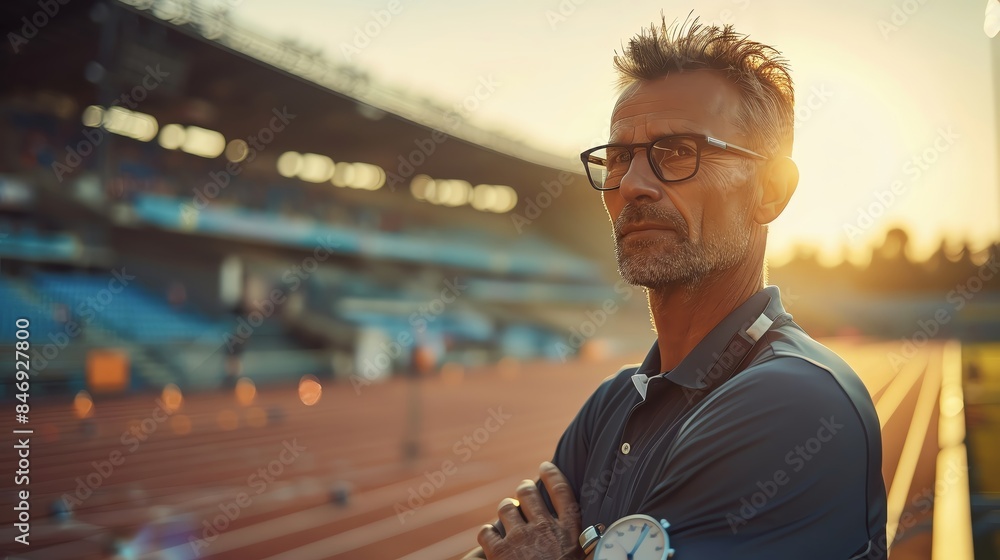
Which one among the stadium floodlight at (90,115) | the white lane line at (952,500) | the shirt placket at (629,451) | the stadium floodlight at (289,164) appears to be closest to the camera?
the shirt placket at (629,451)

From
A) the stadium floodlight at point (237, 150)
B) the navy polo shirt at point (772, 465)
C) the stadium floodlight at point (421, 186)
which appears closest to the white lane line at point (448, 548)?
the navy polo shirt at point (772, 465)

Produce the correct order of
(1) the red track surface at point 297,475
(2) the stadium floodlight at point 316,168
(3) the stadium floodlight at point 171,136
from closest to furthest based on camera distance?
(1) the red track surface at point 297,475 → (3) the stadium floodlight at point 171,136 → (2) the stadium floodlight at point 316,168

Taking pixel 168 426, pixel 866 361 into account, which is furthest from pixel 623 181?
pixel 866 361

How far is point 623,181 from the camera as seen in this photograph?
64.9 inches

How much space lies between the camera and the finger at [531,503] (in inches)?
70.9

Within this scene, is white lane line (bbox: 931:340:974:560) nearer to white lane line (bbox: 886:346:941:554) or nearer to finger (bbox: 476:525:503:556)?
white lane line (bbox: 886:346:941:554)

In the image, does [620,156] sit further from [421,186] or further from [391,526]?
[421,186]

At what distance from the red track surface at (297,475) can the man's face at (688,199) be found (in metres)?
6.12

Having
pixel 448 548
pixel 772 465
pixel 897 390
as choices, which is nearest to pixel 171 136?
pixel 448 548

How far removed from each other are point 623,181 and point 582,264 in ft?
149

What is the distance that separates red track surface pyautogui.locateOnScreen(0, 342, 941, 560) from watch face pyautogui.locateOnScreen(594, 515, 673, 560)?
6215 mm

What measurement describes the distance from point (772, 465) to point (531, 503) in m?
0.71

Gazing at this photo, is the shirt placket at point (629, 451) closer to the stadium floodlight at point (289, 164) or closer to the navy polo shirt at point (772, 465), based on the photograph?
the navy polo shirt at point (772, 465)

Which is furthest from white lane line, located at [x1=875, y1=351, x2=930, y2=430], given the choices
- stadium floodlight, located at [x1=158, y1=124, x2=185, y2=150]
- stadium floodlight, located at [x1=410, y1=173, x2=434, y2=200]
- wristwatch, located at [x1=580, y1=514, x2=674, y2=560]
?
stadium floodlight, located at [x1=158, y1=124, x2=185, y2=150]
